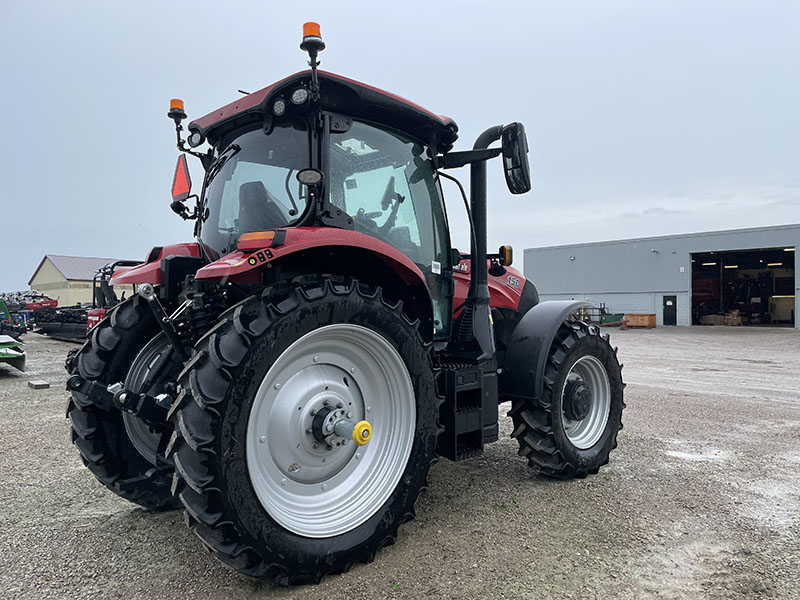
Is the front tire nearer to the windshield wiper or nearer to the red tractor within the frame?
the red tractor

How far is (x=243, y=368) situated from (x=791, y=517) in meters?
3.49

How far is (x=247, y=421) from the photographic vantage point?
250 centimetres

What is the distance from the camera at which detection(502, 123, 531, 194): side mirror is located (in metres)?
3.69

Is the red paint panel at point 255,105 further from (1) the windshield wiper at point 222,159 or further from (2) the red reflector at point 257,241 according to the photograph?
(2) the red reflector at point 257,241

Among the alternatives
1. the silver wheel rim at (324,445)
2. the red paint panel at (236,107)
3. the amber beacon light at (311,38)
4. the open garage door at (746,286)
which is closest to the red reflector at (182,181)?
the red paint panel at (236,107)

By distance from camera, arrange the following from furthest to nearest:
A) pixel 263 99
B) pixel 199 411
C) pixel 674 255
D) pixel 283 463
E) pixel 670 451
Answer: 1. pixel 674 255
2. pixel 670 451
3. pixel 263 99
4. pixel 283 463
5. pixel 199 411

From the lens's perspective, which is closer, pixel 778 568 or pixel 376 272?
pixel 778 568

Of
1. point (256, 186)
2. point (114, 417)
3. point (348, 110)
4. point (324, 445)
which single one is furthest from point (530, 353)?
point (114, 417)

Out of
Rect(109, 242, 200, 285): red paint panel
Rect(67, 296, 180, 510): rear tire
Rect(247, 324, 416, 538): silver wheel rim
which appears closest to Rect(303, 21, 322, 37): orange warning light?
Rect(247, 324, 416, 538): silver wheel rim

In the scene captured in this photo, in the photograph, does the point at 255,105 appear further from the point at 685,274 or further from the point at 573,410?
the point at 685,274

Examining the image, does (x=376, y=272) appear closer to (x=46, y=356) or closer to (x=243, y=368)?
(x=243, y=368)

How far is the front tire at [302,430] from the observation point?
7.88ft

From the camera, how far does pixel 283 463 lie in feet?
9.21

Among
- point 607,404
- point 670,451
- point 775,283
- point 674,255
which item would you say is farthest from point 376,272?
point 775,283
